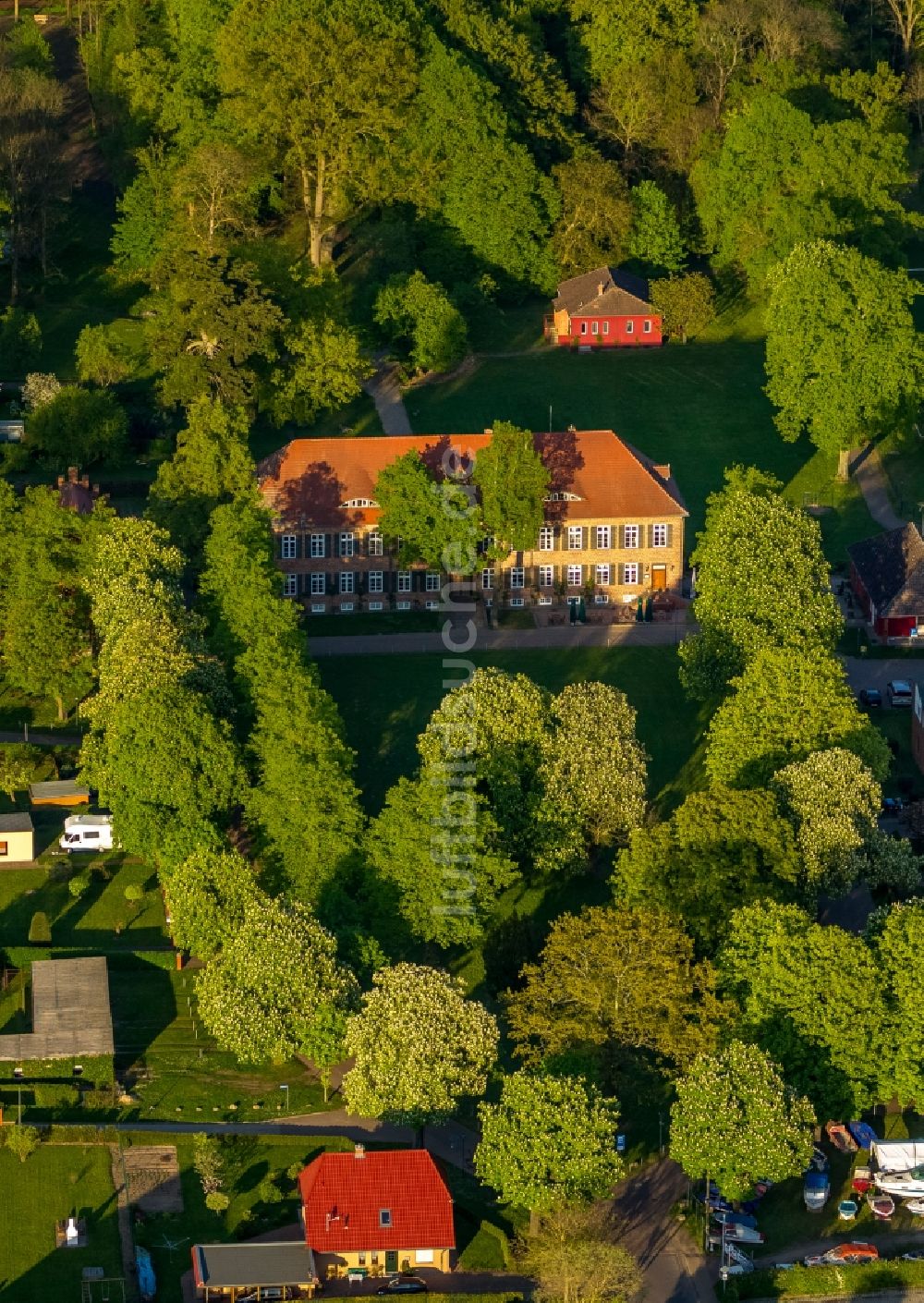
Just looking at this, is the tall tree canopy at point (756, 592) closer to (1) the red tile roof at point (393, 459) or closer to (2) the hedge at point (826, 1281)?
(1) the red tile roof at point (393, 459)

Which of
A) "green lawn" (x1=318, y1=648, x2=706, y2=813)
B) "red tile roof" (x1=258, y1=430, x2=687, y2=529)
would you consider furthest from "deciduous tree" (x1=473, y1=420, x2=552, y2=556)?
"green lawn" (x1=318, y1=648, x2=706, y2=813)

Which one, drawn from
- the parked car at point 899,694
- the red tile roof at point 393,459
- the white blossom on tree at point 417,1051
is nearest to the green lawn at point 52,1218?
the white blossom on tree at point 417,1051

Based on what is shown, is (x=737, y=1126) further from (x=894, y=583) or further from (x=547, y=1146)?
(x=894, y=583)

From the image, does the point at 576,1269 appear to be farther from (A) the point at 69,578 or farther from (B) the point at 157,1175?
(A) the point at 69,578

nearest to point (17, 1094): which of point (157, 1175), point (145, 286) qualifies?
point (157, 1175)

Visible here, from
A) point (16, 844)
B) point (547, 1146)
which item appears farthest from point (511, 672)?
point (547, 1146)

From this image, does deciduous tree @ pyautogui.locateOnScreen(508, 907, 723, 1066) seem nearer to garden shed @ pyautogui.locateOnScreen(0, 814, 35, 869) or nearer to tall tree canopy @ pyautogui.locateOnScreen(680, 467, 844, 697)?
garden shed @ pyautogui.locateOnScreen(0, 814, 35, 869)

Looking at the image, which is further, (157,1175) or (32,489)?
(32,489)
